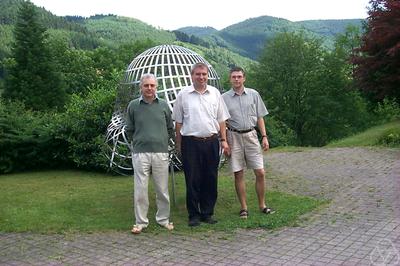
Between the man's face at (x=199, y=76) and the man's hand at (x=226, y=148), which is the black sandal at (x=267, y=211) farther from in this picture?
the man's face at (x=199, y=76)

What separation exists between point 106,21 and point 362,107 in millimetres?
110183

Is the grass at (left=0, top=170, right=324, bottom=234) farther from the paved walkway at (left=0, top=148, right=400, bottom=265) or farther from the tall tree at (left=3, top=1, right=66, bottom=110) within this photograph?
the tall tree at (left=3, top=1, right=66, bottom=110)

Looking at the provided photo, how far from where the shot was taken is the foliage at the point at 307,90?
30031mm

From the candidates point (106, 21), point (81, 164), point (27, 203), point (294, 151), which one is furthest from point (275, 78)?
point (106, 21)

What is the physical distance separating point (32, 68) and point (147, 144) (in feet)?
103

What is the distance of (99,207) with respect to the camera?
272 inches

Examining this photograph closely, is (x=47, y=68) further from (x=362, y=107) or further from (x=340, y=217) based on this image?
(x=340, y=217)

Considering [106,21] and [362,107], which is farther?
[106,21]

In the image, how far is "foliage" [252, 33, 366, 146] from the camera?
30.0 metres

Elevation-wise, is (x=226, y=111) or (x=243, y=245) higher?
(x=226, y=111)

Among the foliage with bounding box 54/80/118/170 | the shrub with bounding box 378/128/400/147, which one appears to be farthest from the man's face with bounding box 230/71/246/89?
the shrub with bounding box 378/128/400/147

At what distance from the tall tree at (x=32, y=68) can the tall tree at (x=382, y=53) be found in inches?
949

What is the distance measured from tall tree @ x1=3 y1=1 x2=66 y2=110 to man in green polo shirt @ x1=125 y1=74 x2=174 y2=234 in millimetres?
29467

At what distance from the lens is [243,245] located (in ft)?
16.6
